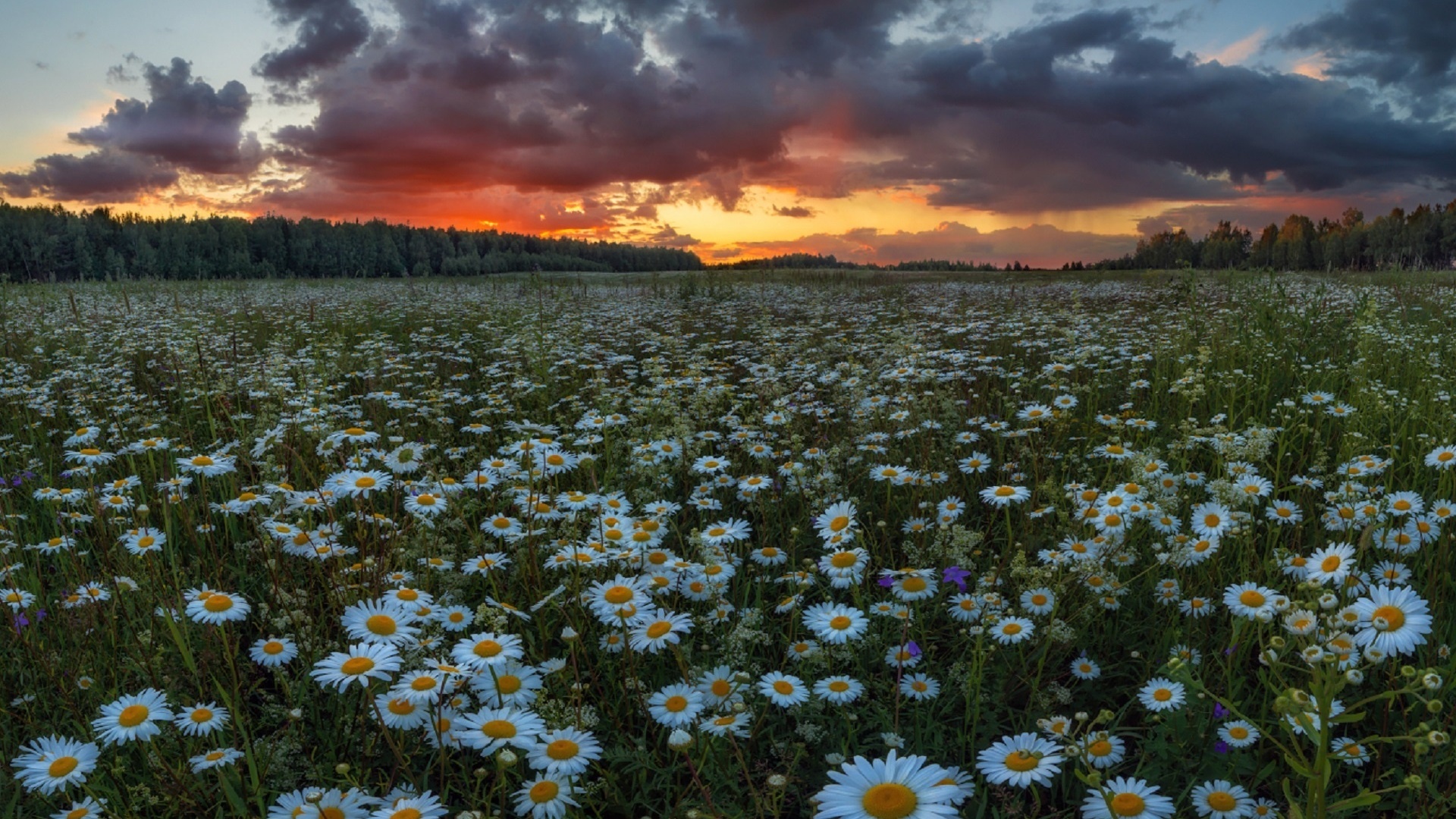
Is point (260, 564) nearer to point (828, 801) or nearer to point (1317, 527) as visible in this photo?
point (828, 801)

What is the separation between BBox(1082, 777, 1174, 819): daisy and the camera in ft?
4.84

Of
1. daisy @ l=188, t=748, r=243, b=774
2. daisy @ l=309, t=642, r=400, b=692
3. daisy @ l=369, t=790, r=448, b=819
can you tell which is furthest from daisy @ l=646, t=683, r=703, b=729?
daisy @ l=188, t=748, r=243, b=774

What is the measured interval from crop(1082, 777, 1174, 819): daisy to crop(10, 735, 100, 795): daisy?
89.2 inches

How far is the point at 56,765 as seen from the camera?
66.4 inches

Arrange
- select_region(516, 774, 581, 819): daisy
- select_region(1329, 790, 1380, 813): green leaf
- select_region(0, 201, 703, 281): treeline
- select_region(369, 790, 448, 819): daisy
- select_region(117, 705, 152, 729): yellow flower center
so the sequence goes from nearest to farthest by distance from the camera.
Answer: select_region(1329, 790, 1380, 813): green leaf, select_region(369, 790, 448, 819): daisy, select_region(516, 774, 581, 819): daisy, select_region(117, 705, 152, 729): yellow flower center, select_region(0, 201, 703, 281): treeline

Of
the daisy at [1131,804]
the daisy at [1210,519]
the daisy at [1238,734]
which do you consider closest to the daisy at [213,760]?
the daisy at [1131,804]

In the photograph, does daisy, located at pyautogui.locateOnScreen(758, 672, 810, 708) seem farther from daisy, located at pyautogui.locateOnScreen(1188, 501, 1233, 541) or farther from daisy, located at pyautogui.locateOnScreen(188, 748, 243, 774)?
daisy, located at pyautogui.locateOnScreen(1188, 501, 1233, 541)

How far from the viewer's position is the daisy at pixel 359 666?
1.58 metres

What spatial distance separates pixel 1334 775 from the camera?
77.5 inches

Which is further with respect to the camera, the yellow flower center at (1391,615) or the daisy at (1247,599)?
the daisy at (1247,599)

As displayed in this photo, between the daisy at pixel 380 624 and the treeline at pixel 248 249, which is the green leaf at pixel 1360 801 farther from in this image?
the treeline at pixel 248 249

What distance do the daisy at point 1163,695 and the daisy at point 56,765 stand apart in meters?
2.69

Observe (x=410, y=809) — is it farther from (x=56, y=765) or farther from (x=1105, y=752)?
(x=1105, y=752)

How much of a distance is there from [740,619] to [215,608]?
1.58 metres
